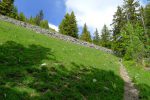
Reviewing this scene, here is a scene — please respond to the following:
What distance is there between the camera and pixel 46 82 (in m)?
16.3

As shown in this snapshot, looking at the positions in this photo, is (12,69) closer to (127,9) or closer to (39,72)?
(39,72)

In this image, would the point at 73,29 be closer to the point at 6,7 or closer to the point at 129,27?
the point at 6,7

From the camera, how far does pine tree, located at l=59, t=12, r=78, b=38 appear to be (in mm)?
79781

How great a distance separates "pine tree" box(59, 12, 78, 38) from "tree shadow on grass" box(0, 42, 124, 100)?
57.6m

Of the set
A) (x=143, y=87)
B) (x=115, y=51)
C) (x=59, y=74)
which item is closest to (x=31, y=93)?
(x=59, y=74)

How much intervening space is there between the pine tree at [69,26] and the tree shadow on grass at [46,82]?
2268 inches

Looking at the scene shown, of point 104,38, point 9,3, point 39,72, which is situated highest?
point 9,3

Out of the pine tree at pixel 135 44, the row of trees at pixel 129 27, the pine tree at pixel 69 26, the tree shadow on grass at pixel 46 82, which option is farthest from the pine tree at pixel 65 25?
the tree shadow on grass at pixel 46 82

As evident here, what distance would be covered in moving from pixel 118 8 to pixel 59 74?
52556 millimetres

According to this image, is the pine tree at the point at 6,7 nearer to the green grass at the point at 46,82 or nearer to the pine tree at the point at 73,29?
the pine tree at the point at 73,29

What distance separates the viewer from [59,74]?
1877 cm

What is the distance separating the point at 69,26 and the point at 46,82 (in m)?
64.6

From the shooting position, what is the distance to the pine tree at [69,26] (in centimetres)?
7978

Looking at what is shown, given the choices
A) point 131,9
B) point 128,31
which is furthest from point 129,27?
point 131,9
